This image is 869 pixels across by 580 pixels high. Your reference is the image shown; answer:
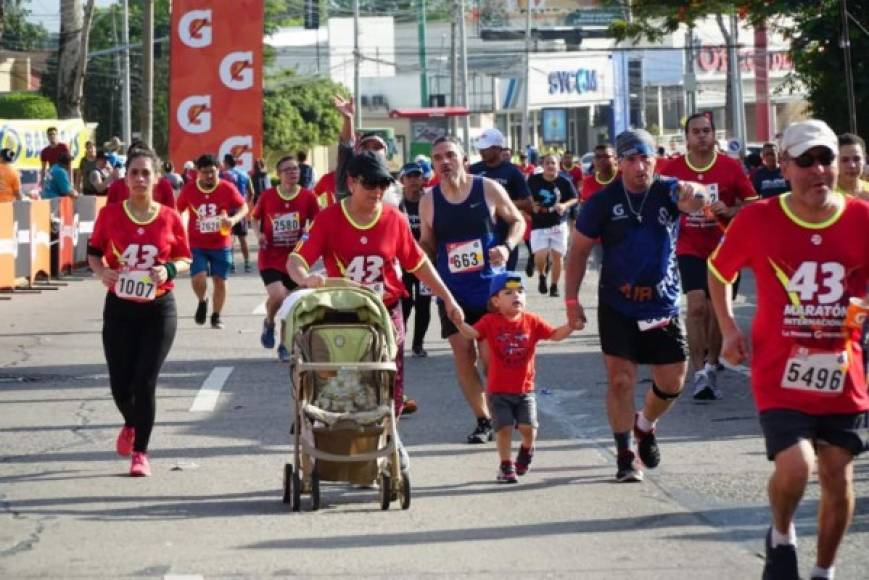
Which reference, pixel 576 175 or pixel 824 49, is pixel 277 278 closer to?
pixel 824 49

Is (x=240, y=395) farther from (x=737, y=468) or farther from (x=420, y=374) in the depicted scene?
(x=737, y=468)

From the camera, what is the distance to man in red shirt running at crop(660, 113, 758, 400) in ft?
43.2

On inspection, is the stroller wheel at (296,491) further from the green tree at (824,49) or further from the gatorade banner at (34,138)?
the gatorade banner at (34,138)

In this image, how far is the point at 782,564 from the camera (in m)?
6.86

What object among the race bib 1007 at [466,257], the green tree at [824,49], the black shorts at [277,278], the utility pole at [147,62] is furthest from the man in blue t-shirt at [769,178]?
the utility pole at [147,62]

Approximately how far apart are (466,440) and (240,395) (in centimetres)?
322

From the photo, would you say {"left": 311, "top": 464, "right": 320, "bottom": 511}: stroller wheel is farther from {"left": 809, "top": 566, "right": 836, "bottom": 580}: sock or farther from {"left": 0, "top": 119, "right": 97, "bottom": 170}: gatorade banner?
{"left": 0, "top": 119, "right": 97, "bottom": 170}: gatorade banner

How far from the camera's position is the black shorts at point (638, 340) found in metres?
9.63

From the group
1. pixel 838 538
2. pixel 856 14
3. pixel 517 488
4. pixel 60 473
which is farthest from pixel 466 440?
pixel 856 14

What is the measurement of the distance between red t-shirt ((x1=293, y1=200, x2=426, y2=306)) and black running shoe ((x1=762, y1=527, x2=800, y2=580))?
11.9ft

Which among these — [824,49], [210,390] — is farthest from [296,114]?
[210,390]

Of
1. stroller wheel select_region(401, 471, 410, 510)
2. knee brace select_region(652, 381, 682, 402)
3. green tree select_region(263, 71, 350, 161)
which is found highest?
green tree select_region(263, 71, 350, 161)

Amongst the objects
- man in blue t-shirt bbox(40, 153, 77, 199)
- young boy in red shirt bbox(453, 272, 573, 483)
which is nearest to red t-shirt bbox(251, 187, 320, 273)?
young boy in red shirt bbox(453, 272, 573, 483)

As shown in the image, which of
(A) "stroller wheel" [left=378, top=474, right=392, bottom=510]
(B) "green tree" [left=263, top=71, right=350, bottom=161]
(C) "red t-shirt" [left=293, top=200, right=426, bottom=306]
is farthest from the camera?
(B) "green tree" [left=263, top=71, right=350, bottom=161]
